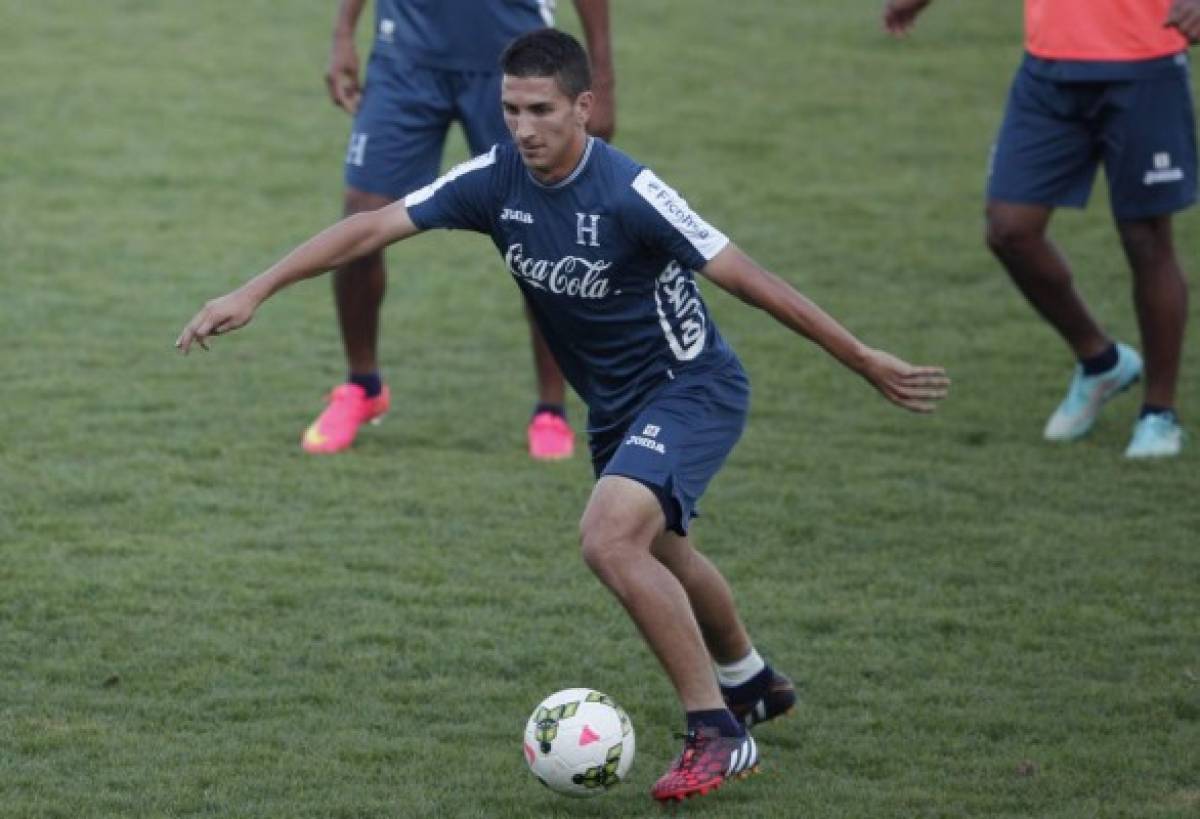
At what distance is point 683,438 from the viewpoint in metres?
5.62

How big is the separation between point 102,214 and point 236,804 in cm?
784

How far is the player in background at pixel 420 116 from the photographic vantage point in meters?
8.48

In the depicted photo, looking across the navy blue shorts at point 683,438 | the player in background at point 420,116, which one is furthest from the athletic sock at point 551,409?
the navy blue shorts at point 683,438

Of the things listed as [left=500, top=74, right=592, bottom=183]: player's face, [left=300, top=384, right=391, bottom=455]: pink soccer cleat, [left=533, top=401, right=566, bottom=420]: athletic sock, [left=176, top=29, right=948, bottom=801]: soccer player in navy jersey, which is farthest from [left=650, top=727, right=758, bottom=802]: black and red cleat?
[left=300, top=384, right=391, bottom=455]: pink soccer cleat

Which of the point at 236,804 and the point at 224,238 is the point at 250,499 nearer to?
the point at 236,804

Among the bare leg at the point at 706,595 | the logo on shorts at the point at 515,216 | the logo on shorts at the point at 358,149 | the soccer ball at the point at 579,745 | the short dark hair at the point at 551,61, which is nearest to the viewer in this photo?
the soccer ball at the point at 579,745

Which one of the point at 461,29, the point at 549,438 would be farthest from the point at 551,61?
the point at 549,438

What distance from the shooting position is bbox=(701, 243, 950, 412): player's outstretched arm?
522cm

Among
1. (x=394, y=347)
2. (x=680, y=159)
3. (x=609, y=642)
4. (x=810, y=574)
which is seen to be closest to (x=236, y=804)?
(x=609, y=642)

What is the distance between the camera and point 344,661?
6320 millimetres

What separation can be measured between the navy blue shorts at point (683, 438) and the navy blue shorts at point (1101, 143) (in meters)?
3.17

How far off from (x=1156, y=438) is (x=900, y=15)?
6.52 ft

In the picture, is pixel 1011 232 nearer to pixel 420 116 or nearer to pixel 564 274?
pixel 420 116

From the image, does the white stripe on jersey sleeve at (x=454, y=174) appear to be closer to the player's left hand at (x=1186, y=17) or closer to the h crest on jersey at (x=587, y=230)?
the h crest on jersey at (x=587, y=230)
